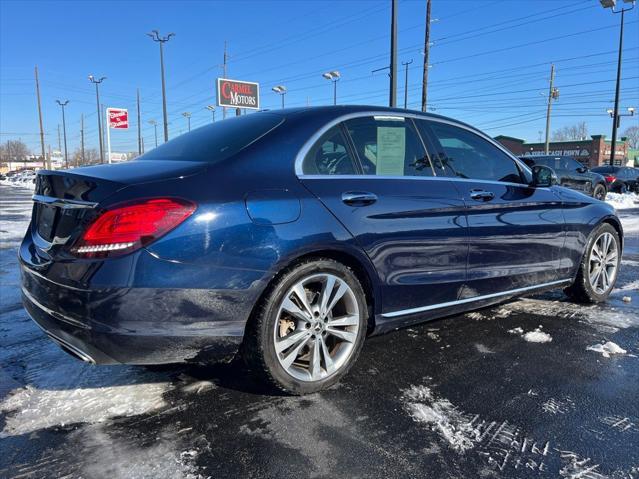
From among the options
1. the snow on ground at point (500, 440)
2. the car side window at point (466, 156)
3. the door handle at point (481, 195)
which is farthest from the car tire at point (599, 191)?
the snow on ground at point (500, 440)

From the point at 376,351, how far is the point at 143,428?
5.35 ft

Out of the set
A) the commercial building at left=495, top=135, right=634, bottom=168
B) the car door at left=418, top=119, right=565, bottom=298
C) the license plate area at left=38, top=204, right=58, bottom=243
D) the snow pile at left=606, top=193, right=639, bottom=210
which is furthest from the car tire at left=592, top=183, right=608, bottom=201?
the commercial building at left=495, top=135, right=634, bottom=168

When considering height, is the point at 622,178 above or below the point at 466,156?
below

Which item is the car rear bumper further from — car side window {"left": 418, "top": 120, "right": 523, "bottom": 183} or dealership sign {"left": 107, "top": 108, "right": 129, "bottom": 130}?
dealership sign {"left": 107, "top": 108, "right": 129, "bottom": 130}

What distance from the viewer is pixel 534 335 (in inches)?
147

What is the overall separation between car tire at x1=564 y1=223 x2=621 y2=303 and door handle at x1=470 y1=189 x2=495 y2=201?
57.8 inches

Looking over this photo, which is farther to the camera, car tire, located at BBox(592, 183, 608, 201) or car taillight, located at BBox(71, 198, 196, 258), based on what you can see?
car tire, located at BBox(592, 183, 608, 201)

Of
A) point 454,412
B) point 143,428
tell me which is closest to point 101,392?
point 143,428

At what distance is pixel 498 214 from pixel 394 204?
106 cm

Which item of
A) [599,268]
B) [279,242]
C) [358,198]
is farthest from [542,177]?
[279,242]

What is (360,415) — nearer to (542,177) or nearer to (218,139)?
(218,139)

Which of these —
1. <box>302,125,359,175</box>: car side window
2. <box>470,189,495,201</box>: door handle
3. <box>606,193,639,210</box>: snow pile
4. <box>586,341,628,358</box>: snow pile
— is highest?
<box>302,125,359,175</box>: car side window

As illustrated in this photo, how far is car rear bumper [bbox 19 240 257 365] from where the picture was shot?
219 cm

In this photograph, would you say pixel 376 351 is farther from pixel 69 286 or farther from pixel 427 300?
pixel 69 286
